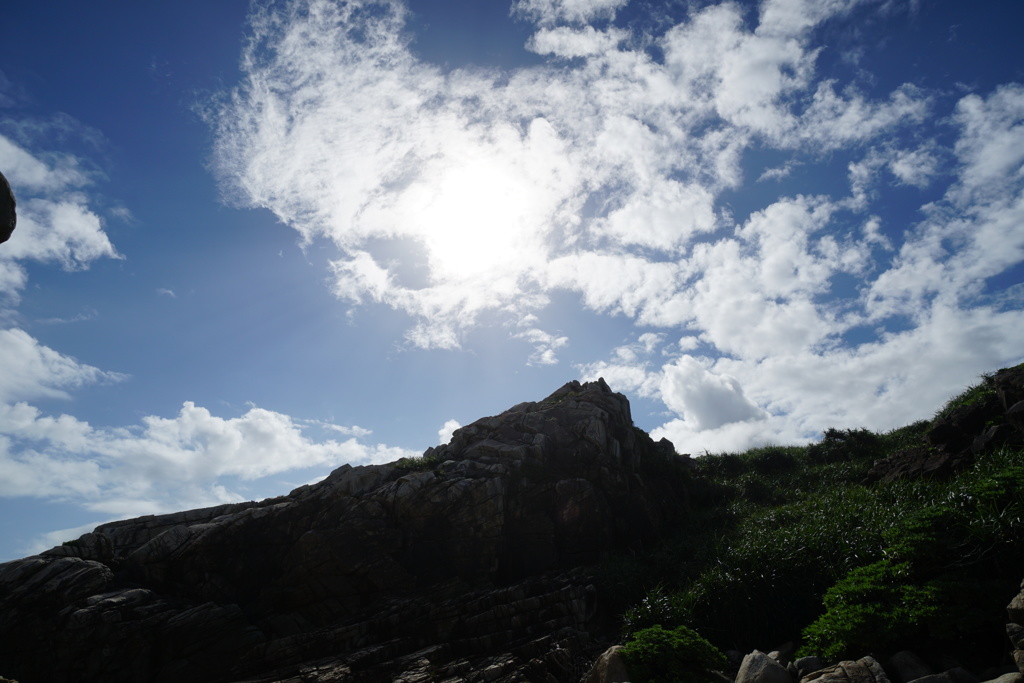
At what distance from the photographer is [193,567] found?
2333 centimetres

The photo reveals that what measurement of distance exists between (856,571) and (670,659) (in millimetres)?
5462

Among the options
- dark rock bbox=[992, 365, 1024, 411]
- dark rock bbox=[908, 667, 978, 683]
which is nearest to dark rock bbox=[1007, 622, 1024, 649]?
dark rock bbox=[908, 667, 978, 683]

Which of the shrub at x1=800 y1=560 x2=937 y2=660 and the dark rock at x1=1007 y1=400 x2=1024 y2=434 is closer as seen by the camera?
the shrub at x1=800 y1=560 x2=937 y2=660

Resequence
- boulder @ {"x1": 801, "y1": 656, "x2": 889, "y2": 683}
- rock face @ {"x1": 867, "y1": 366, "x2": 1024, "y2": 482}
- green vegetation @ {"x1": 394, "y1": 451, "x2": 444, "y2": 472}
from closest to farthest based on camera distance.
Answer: boulder @ {"x1": 801, "y1": 656, "x2": 889, "y2": 683}
rock face @ {"x1": 867, "y1": 366, "x2": 1024, "y2": 482}
green vegetation @ {"x1": 394, "y1": 451, "x2": 444, "y2": 472}

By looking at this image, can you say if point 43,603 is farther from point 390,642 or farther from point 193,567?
point 390,642

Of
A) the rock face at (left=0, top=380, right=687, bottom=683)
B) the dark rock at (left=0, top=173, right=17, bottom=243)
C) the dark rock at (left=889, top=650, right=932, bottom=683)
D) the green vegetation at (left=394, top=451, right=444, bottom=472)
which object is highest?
the dark rock at (left=0, top=173, right=17, bottom=243)

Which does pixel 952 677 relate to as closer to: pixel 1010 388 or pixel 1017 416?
pixel 1017 416

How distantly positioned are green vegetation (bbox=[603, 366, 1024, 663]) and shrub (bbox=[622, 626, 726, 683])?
2.48ft

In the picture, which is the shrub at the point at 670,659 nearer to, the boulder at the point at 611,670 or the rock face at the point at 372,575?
the boulder at the point at 611,670

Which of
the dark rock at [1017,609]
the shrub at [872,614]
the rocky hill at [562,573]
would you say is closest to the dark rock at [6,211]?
the rocky hill at [562,573]

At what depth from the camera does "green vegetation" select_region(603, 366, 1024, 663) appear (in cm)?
1150

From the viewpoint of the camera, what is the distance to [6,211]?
26.1 ft

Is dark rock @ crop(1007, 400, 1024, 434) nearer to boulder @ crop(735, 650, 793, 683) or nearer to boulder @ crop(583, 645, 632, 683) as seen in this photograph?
boulder @ crop(735, 650, 793, 683)

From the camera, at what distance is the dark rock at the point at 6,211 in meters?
7.89
